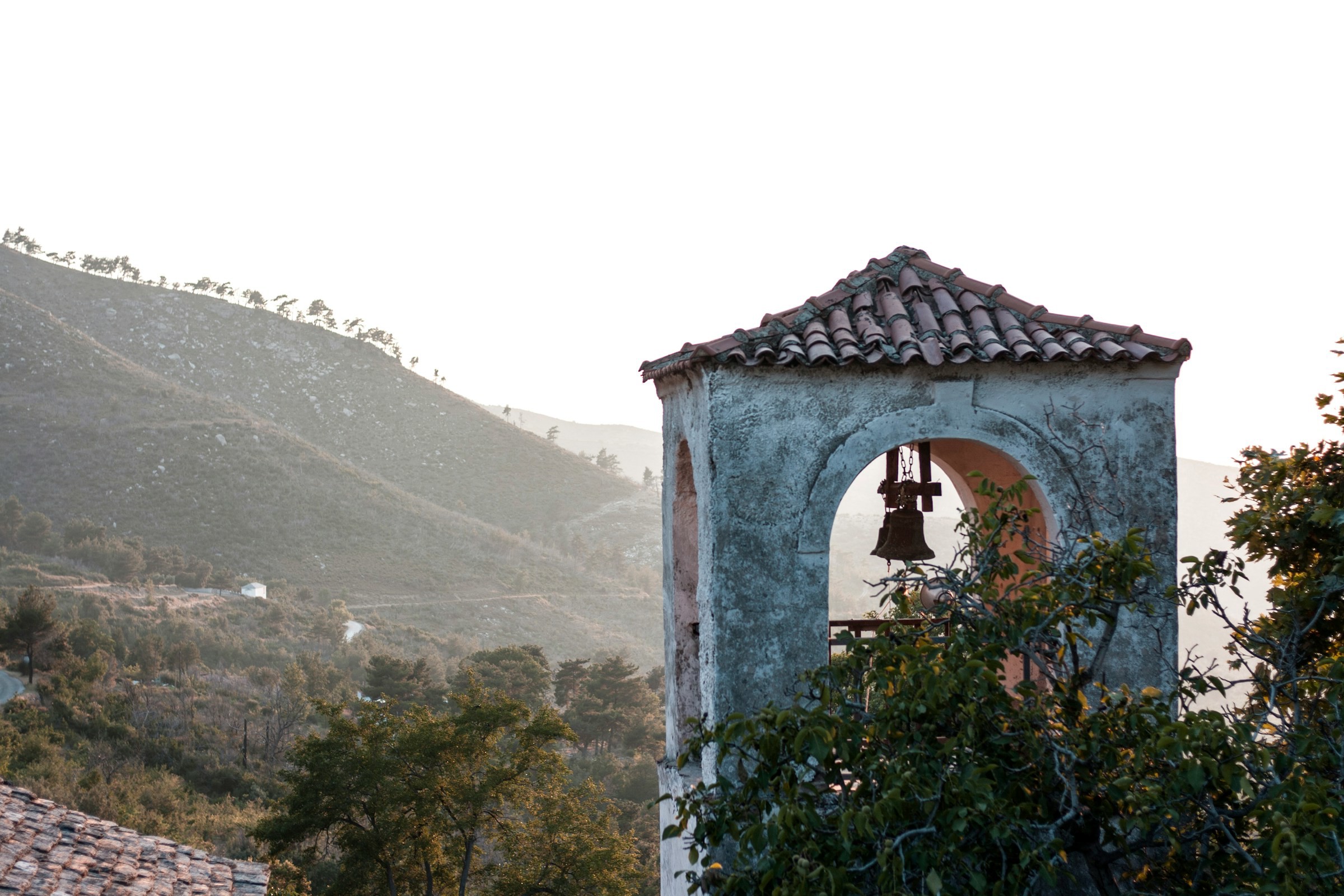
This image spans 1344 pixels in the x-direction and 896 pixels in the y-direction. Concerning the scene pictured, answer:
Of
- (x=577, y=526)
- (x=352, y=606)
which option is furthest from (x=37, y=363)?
(x=577, y=526)

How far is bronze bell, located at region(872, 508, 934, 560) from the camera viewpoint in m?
5.51

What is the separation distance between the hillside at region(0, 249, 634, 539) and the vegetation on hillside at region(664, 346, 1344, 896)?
4946cm

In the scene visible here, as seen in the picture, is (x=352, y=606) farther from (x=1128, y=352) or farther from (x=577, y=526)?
(x=1128, y=352)

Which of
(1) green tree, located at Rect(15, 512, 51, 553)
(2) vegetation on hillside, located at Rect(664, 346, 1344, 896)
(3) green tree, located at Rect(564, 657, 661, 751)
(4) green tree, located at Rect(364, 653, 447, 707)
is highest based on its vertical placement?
(2) vegetation on hillside, located at Rect(664, 346, 1344, 896)

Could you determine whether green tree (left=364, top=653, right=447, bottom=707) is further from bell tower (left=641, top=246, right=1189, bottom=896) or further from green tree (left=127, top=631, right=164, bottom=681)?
bell tower (left=641, top=246, right=1189, bottom=896)

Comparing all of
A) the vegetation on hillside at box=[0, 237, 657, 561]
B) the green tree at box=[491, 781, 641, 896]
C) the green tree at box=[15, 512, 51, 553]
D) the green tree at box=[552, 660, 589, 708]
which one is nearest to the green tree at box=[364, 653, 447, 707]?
the green tree at box=[552, 660, 589, 708]

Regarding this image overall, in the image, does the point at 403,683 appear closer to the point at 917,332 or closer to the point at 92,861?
the point at 92,861

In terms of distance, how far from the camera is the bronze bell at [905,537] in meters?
5.51

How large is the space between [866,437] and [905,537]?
63.9 inches

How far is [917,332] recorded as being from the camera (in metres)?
4.30

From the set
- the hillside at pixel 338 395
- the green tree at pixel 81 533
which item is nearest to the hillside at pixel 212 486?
the green tree at pixel 81 533

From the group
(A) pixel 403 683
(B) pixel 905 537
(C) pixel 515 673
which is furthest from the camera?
(C) pixel 515 673

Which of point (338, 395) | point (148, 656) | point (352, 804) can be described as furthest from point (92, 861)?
point (338, 395)

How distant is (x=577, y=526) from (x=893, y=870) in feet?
172
